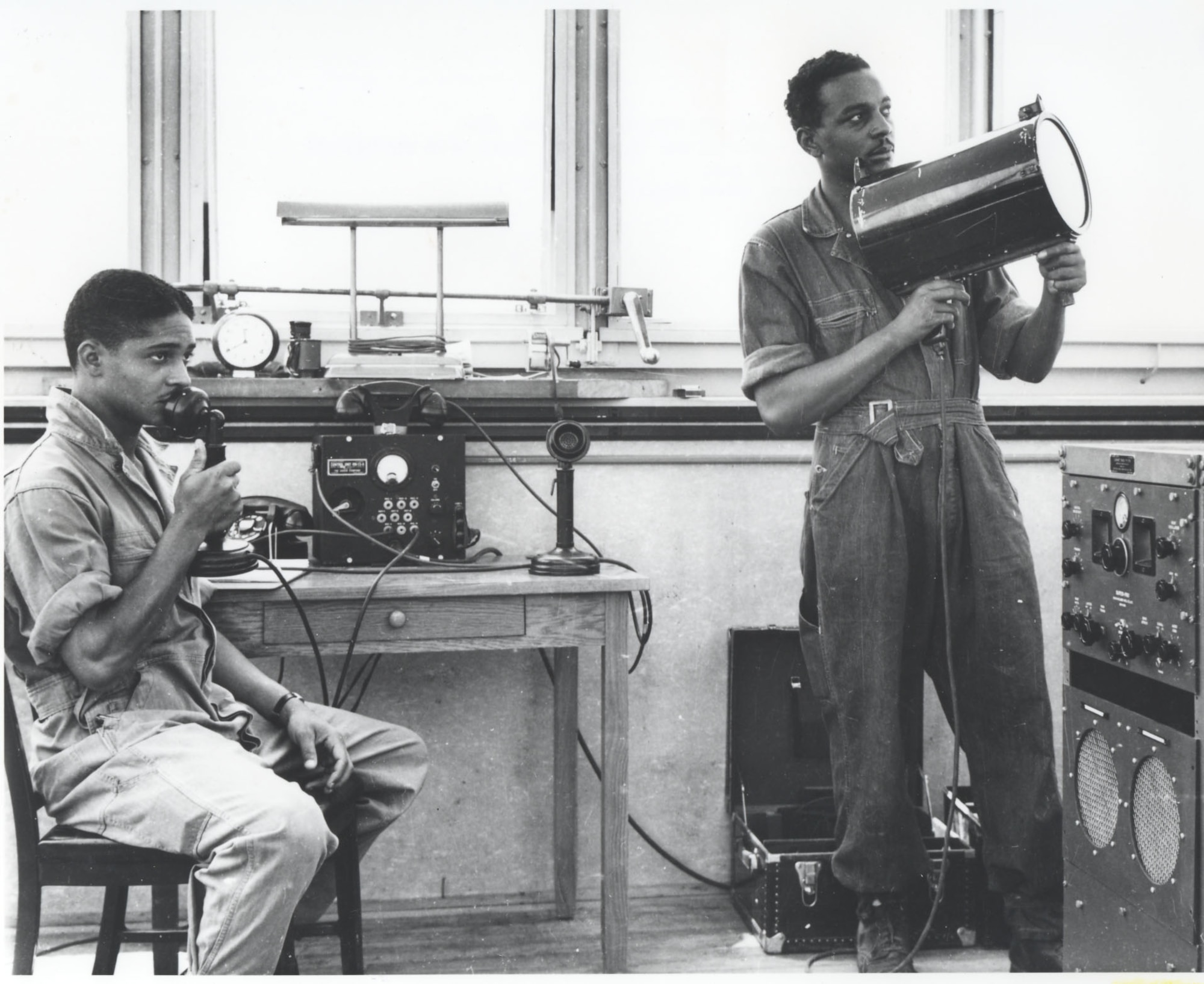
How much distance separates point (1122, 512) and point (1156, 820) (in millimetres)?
455

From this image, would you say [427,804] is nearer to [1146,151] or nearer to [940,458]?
[940,458]

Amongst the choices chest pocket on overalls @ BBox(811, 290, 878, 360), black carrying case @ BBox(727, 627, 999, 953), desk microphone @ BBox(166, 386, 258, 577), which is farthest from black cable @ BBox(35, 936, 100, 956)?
chest pocket on overalls @ BBox(811, 290, 878, 360)

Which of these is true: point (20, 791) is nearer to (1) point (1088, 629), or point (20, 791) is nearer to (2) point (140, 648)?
(2) point (140, 648)

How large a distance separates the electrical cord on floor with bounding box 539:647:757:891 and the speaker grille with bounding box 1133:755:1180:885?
1141 millimetres

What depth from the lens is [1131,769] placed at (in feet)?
5.62

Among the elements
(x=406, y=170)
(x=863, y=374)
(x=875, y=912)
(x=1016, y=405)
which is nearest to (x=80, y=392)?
(x=406, y=170)

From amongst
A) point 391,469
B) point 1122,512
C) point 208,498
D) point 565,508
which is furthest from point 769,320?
point 208,498

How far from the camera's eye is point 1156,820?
1.67 m

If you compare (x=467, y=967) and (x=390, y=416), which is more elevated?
(x=390, y=416)

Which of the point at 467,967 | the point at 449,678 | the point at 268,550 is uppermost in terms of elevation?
the point at 268,550

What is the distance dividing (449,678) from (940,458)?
4.10 ft

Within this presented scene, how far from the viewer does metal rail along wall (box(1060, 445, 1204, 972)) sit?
1595 millimetres

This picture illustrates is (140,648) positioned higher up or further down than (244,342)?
further down

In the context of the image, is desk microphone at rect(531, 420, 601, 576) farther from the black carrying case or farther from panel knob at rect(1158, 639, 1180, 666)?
panel knob at rect(1158, 639, 1180, 666)
